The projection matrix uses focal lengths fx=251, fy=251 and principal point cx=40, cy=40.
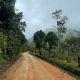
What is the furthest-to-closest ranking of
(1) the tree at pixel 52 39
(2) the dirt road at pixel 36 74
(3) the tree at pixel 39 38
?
(3) the tree at pixel 39 38, (1) the tree at pixel 52 39, (2) the dirt road at pixel 36 74

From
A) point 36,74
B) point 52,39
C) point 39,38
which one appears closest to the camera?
point 36,74

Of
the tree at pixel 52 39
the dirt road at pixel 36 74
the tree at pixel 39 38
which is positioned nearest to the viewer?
the dirt road at pixel 36 74

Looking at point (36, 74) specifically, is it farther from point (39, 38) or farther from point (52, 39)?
point (39, 38)

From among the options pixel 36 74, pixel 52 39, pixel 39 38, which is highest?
pixel 39 38

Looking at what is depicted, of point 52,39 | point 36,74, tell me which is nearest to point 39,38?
point 52,39

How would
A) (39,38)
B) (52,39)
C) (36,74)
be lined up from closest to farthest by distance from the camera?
1. (36,74)
2. (52,39)
3. (39,38)

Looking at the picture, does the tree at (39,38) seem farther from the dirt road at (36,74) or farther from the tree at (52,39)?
the dirt road at (36,74)

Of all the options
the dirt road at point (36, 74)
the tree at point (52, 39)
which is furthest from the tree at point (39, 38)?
the dirt road at point (36, 74)

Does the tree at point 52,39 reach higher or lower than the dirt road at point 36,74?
higher

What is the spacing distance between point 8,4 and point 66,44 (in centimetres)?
6936

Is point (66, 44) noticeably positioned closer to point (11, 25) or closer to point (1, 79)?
point (11, 25)

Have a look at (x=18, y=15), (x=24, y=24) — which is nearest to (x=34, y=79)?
(x=18, y=15)

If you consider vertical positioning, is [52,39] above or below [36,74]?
above

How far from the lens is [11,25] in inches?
2243
